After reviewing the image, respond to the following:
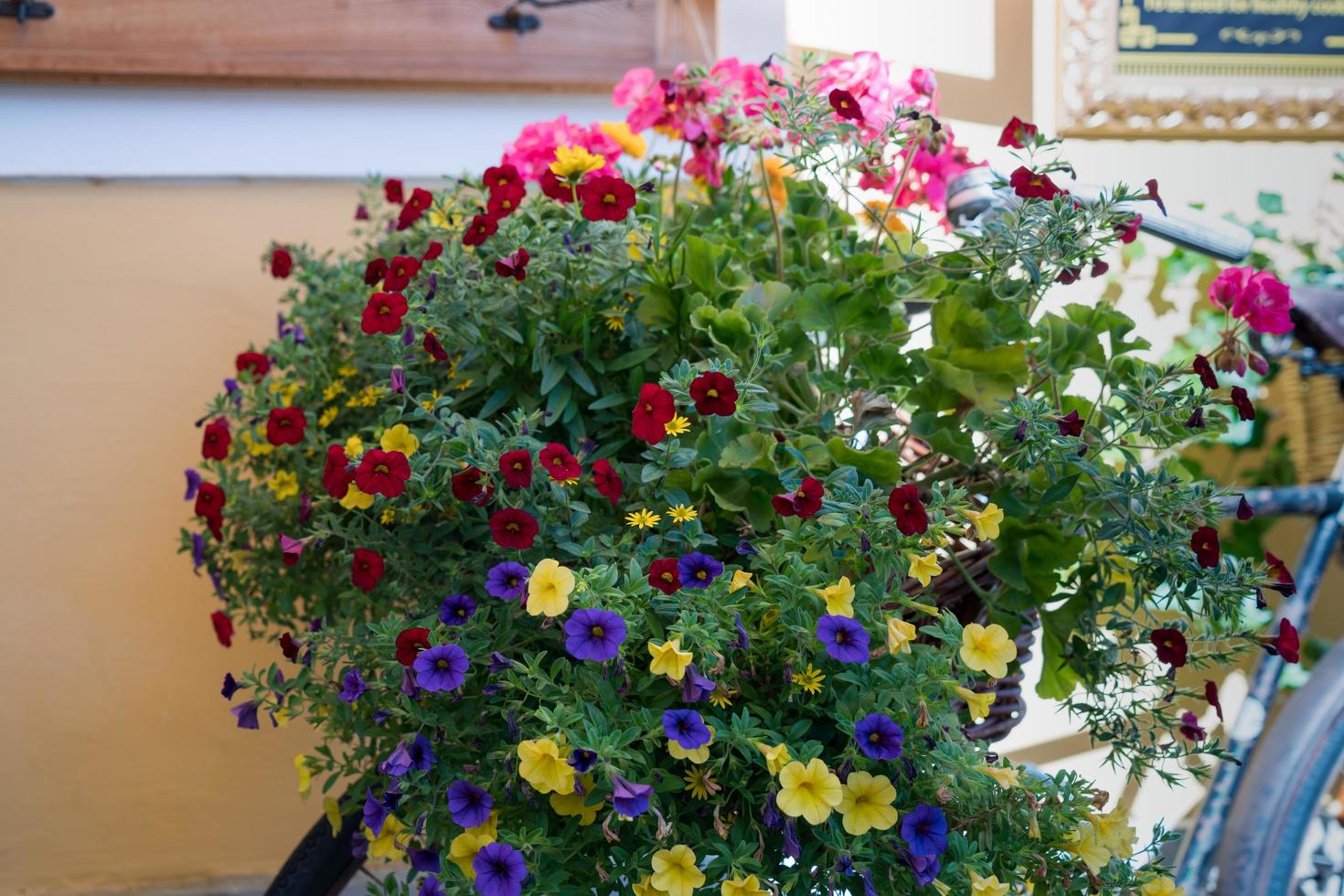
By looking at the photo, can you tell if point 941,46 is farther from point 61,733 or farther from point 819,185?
point 61,733

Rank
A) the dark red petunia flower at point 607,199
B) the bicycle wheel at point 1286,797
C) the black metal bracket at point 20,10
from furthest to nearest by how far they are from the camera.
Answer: the black metal bracket at point 20,10
the bicycle wheel at point 1286,797
the dark red petunia flower at point 607,199

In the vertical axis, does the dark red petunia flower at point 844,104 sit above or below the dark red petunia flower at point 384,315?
above

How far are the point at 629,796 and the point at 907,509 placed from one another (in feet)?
0.87

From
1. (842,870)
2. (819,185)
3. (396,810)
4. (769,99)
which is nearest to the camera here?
(842,870)

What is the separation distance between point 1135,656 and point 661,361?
0.48m

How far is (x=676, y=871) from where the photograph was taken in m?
0.73

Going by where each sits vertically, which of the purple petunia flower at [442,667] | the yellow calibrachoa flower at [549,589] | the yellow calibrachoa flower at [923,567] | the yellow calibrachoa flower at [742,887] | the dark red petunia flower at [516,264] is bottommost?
the yellow calibrachoa flower at [742,887]

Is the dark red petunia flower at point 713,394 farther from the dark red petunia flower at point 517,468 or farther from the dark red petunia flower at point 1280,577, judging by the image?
the dark red petunia flower at point 1280,577

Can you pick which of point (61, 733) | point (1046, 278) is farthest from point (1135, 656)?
point (61, 733)

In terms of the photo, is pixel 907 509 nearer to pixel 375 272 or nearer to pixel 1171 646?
pixel 1171 646

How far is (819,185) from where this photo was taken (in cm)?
108

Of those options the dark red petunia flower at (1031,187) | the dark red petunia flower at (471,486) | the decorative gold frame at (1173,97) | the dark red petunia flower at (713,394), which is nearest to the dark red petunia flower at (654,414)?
the dark red petunia flower at (713,394)

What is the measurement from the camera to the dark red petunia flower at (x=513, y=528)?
0.83 metres

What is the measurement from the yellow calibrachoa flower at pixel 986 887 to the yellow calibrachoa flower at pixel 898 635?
15cm
